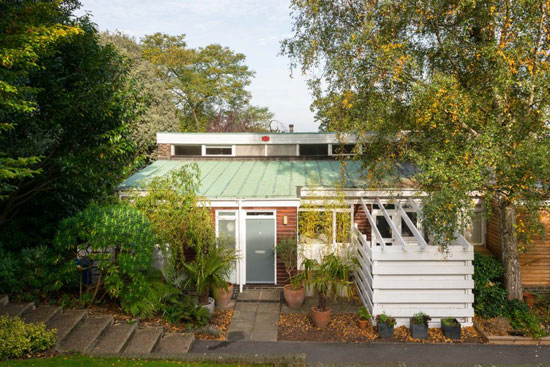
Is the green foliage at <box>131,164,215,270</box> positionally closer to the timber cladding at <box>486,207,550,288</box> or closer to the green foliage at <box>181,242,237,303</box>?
the green foliage at <box>181,242,237,303</box>

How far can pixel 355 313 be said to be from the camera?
10.5 m

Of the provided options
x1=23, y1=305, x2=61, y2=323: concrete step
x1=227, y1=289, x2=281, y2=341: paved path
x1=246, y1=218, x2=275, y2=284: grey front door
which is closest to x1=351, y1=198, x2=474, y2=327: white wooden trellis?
x1=227, y1=289, x2=281, y2=341: paved path

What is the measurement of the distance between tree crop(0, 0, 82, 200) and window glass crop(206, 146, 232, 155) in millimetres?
7688

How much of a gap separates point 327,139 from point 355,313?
7.43 metres

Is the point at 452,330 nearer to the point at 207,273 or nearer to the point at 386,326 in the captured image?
the point at 386,326

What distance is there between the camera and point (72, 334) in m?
7.93

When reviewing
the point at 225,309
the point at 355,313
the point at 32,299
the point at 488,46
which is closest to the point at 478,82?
the point at 488,46

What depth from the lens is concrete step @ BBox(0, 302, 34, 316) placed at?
799cm

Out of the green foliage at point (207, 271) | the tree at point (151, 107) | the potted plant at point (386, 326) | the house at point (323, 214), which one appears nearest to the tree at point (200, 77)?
the tree at point (151, 107)

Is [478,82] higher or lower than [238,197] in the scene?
higher

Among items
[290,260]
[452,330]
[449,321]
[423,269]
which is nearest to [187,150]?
[290,260]

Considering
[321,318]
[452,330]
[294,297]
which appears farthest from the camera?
[294,297]

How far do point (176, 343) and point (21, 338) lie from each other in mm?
2904

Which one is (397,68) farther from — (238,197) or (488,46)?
(238,197)
